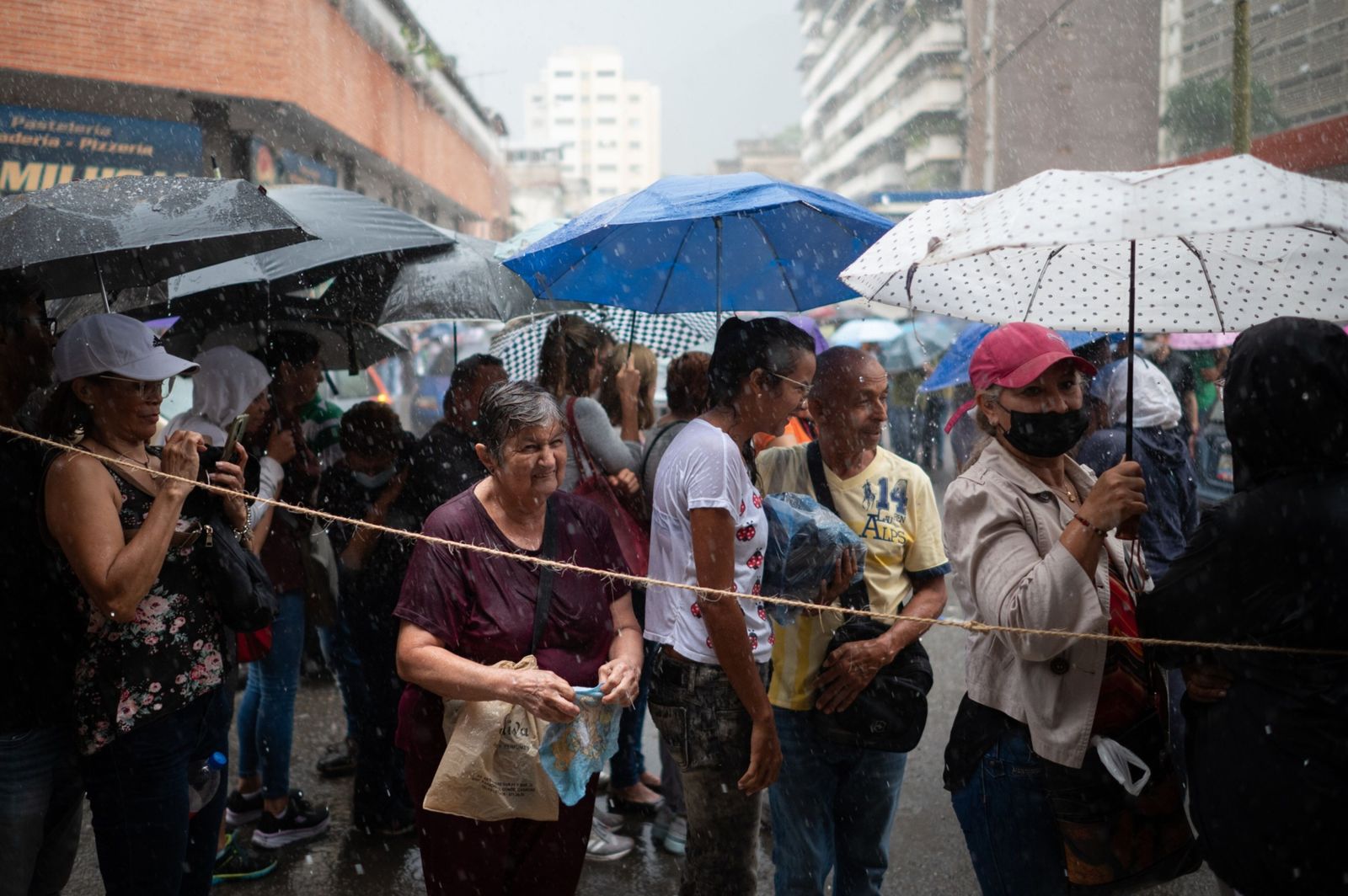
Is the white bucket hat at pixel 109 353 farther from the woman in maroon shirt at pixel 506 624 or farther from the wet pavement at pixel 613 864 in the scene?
the wet pavement at pixel 613 864

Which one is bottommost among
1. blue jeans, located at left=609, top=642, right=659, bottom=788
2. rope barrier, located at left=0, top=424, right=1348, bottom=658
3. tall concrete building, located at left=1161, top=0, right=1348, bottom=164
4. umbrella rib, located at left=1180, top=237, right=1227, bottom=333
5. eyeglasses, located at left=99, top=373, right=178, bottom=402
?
blue jeans, located at left=609, top=642, right=659, bottom=788

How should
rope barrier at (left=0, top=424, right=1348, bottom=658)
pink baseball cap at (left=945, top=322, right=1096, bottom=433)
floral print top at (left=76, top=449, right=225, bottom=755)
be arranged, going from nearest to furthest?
rope barrier at (left=0, top=424, right=1348, bottom=658) < pink baseball cap at (left=945, top=322, right=1096, bottom=433) < floral print top at (left=76, top=449, right=225, bottom=755)

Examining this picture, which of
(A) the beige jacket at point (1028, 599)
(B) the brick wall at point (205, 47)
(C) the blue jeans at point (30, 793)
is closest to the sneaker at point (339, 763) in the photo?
(C) the blue jeans at point (30, 793)

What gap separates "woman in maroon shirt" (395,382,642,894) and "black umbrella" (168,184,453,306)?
1728 millimetres

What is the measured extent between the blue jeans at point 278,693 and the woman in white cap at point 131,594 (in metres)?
1.59

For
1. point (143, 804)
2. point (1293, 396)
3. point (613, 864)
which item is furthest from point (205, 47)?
point (1293, 396)

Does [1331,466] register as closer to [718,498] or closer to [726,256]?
[718,498]

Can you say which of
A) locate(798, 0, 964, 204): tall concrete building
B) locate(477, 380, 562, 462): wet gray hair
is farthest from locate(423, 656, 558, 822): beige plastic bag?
locate(798, 0, 964, 204): tall concrete building

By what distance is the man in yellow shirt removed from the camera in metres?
2.97

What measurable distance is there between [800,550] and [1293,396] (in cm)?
128

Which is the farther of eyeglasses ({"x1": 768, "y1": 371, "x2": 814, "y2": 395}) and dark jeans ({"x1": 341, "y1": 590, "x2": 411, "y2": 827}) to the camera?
dark jeans ({"x1": 341, "y1": 590, "x2": 411, "y2": 827})

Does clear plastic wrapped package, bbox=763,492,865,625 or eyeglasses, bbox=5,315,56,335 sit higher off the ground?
eyeglasses, bbox=5,315,56,335

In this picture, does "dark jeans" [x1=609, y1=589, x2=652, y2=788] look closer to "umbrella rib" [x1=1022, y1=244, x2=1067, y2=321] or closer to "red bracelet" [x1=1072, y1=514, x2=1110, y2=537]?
"umbrella rib" [x1=1022, y1=244, x2=1067, y2=321]

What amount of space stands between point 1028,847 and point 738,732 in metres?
0.79
